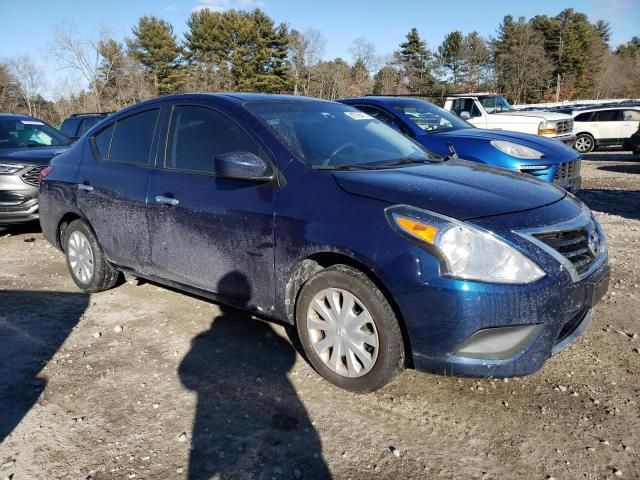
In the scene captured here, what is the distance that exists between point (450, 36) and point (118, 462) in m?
67.0

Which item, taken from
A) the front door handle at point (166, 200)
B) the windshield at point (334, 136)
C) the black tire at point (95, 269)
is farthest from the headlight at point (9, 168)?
the windshield at point (334, 136)

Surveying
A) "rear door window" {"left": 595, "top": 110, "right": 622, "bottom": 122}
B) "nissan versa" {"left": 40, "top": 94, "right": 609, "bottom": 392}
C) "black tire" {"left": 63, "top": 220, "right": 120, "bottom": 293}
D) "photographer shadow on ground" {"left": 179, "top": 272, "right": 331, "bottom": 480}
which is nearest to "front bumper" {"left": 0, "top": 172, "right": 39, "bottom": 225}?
"black tire" {"left": 63, "top": 220, "right": 120, "bottom": 293}

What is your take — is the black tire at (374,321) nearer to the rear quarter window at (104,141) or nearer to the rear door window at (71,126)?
the rear quarter window at (104,141)

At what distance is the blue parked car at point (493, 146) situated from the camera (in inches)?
241

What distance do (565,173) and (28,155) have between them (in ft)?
23.0

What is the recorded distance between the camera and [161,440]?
8.41 feet

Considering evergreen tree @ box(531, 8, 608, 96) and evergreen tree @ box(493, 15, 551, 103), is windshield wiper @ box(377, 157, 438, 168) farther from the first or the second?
evergreen tree @ box(531, 8, 608, 96)

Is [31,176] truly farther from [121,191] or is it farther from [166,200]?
[166,200]

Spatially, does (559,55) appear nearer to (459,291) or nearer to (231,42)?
(231,42)

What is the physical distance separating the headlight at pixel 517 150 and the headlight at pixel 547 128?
20.6 feet

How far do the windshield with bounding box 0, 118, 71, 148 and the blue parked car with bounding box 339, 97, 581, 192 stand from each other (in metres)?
5.01

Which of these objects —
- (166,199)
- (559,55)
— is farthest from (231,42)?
(166,199)

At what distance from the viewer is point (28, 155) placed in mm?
6922

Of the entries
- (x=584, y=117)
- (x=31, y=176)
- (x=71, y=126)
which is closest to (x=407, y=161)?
(x=31, y=176)
